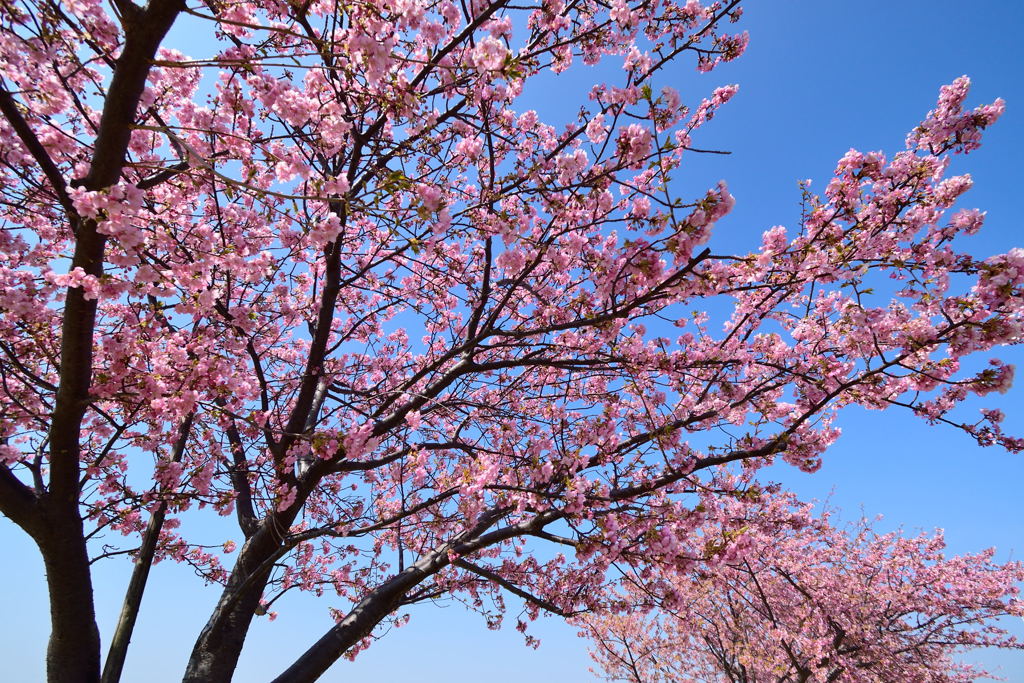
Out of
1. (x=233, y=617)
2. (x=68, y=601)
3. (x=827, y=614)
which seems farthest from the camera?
(x=827, y=614)

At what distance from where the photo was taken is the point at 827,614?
459 inches

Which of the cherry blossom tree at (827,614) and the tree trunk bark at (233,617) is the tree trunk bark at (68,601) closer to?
the tree trunk bark at (233,617)

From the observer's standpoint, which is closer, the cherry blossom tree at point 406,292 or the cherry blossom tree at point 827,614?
the cherry blossom tree at point 406,292

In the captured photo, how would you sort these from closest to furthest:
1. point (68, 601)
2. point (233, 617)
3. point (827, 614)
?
point (68, 601) → point (233, 617) → point (827, 614)

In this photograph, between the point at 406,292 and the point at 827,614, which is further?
the point at 827,614

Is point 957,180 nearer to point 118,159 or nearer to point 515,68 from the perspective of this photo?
point 515,68

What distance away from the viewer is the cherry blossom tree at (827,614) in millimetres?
11188

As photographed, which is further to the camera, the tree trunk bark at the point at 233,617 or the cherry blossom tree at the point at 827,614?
the cherry blossom tree at the point at 827,614

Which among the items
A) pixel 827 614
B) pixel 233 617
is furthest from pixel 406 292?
pixel 827 614

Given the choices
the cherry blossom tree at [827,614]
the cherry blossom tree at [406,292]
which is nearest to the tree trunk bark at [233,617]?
the cherry blossom tree at [406,292]

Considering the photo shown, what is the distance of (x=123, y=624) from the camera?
6.09m

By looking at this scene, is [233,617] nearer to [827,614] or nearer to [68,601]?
[68,601]

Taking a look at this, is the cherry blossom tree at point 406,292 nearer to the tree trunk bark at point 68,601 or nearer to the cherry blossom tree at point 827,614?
the tree trunk bark at point 68,601

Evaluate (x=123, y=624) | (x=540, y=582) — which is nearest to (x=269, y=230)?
(x=123, y=624)
